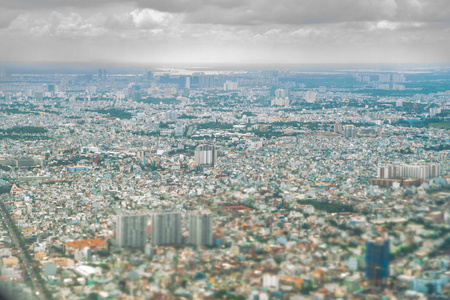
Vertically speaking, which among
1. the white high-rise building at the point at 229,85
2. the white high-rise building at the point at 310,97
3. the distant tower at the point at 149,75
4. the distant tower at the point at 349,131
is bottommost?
the distant tower at the point at 349,131

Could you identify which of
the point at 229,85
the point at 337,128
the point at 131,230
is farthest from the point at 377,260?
the point at 229,85

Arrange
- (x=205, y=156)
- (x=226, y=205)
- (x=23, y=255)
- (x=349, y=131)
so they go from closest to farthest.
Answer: (x=23, y=255)
(x=226, y=205)
(x=205, y=156)
(x=349, y=131)

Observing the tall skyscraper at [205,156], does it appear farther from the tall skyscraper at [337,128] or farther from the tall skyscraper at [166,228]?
the tall skyscraper at [337,128]

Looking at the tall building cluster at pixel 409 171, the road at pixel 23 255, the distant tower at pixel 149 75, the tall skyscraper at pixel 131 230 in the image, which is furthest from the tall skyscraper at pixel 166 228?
the distant tower at pixel 149 75

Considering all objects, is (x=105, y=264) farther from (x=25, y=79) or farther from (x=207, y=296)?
(x=25, y=79)

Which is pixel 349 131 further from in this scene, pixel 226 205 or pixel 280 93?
pixel 280 93

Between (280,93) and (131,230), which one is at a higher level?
(280,93)
